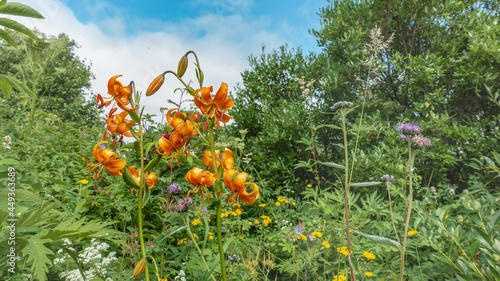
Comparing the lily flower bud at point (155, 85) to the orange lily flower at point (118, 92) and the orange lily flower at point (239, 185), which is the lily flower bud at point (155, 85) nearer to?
the orange lily flower at point (118, 92)

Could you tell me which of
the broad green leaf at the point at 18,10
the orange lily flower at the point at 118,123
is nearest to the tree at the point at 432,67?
the orange lily flower at the point at 118,123

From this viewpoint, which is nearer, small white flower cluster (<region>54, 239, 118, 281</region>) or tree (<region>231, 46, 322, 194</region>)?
small white flower cluster (<region>54, 239, 118, 281</region>)

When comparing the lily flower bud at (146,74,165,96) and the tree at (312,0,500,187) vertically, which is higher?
the tree at (312,0,500,187)

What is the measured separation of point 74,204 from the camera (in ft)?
6.89

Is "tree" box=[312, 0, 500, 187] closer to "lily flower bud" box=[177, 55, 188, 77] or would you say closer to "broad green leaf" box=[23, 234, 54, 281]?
"lily flower bud" box=[177, 55, 188, 77]

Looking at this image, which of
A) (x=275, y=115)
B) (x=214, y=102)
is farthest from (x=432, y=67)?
(x=214, y=102)

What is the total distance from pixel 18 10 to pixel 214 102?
26.0 inches

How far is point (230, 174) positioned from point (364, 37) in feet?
13.7

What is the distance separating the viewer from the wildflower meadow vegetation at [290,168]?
2.95 ft

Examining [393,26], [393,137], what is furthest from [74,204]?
[393,26]

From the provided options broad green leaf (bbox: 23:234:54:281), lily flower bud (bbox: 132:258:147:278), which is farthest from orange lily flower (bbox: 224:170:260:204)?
broad green leaf (bbox: 23:234:54:281)

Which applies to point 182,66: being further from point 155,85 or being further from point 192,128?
point 192,128

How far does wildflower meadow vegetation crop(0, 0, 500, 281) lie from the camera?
0.90 m

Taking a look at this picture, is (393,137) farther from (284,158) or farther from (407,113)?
(284,158)
